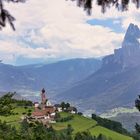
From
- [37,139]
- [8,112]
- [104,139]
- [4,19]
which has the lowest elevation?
[104,139]

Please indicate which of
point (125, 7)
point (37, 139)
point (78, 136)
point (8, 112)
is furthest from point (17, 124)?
point (125, 7)

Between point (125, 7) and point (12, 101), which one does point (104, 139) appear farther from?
point (125, 7)

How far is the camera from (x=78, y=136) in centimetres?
17962

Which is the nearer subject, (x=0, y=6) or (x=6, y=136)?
(x=0, y=6)

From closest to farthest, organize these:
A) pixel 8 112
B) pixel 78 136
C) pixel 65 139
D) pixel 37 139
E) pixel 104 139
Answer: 1. pixel 8 112
2. pixel 37 139
3. pixel 65 139
4. pixel 78 136
5. pixel 104 139

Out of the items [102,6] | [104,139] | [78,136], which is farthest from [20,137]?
[104,139]

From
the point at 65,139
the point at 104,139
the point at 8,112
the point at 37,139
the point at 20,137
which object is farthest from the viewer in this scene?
the point at 104,139

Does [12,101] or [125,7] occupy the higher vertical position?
[125,7]

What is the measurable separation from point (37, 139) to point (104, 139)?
15818 centimetres

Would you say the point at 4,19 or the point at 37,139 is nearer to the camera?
the point at 4,19

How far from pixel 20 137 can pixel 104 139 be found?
542 feet

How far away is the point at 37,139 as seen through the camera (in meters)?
40.8

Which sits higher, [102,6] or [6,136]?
[102,6]

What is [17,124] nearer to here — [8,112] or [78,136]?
[78,136]
